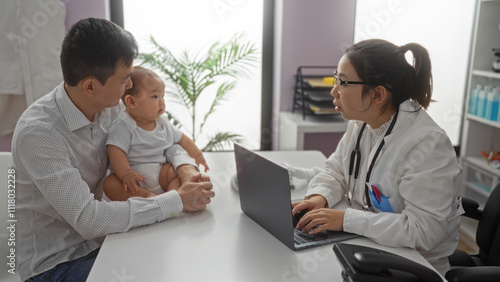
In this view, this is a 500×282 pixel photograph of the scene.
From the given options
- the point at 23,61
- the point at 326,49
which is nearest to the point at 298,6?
the point at 326,49

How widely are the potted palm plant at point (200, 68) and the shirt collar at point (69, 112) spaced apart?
152 centimetres

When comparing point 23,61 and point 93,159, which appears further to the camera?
point 23,61

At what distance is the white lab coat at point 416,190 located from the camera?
47.8 inches

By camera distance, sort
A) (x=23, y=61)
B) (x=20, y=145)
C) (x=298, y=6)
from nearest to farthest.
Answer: (x=20, y=145) < (x=23, y=61) < (x=298, y=6)

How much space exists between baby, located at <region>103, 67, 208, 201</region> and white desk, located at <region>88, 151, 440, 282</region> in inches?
9.3

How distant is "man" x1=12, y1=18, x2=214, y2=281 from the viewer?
49.8 inches

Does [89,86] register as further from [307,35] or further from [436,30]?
[436,30]

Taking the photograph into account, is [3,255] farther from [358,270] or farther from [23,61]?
[23,61]

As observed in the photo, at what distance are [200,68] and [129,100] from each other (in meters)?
1.45

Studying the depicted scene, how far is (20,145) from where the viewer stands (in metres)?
1.27

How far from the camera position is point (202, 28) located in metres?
3.28

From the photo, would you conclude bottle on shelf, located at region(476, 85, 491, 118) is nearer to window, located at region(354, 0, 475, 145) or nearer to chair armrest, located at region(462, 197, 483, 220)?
window, located at region(354, 0, 475, 145)

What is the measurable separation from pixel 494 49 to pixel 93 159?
8.95ft

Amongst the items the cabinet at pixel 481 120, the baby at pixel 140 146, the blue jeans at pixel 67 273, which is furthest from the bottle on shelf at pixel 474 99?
the blue jeans at pixel 67 273
